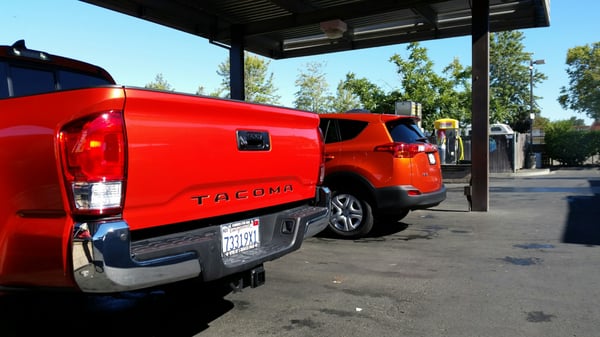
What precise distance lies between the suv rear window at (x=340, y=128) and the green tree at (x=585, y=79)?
56637 mm

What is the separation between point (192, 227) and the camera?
9.70 feet

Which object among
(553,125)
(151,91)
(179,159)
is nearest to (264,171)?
(179,159)

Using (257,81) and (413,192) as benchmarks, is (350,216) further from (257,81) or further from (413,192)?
(257,81)

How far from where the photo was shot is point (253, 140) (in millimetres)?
3342

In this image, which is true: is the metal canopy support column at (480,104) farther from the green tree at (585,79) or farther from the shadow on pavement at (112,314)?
the green tree at (585,79)

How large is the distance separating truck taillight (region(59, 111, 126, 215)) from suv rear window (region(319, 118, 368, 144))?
4.74 m

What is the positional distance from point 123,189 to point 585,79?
62.8 m

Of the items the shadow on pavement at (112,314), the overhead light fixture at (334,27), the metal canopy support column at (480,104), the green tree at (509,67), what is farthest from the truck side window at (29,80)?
the green tree at (509,67)

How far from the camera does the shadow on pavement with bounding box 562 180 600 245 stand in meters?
6.78

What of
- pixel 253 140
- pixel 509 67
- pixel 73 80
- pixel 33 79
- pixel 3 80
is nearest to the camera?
pixel 253 140

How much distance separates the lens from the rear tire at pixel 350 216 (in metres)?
6.79

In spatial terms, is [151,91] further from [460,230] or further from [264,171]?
[460,230]

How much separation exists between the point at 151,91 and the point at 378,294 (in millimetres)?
2836

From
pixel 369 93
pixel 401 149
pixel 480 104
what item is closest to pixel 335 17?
pixel 480 104
